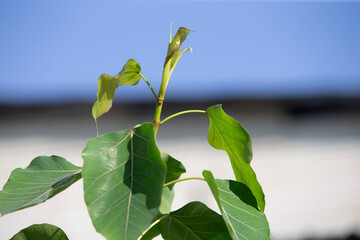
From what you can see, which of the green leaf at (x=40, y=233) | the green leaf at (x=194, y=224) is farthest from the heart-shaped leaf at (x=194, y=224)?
the green leaf at (x=40, y=233)

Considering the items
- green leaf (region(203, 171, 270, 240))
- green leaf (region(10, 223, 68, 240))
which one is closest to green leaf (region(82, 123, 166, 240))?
green leaf (region(203, 171, 270, 240))

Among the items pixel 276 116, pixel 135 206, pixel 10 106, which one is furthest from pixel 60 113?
pixel 135 206

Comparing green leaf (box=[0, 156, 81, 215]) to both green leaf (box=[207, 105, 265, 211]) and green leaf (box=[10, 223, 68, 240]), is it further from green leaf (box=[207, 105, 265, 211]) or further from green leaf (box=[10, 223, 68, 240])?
green leaf (box=[207, 105, 265, 211])

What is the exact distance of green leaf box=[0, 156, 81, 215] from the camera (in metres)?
0.62

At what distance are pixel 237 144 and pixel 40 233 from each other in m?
0.40

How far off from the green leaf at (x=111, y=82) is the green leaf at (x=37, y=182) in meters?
0.13

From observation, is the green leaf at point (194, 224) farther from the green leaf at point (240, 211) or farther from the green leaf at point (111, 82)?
the green leaf at point (111, 82)

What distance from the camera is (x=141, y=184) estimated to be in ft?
1.66

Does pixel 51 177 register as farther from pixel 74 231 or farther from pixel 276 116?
pixel 276 116

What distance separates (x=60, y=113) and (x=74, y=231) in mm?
859

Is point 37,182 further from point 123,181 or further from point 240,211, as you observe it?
point 240,211

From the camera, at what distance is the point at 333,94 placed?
3162mm

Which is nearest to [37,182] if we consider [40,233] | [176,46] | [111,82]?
[40,233]

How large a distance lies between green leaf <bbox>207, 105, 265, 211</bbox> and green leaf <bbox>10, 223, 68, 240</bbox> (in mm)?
340
